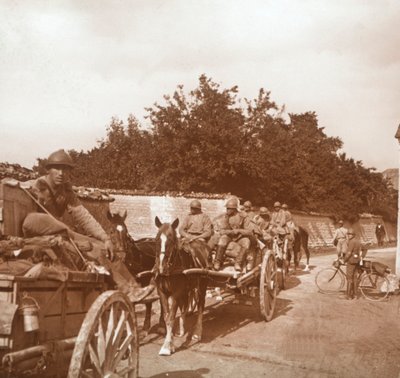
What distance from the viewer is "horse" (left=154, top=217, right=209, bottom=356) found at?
8477 millimetres

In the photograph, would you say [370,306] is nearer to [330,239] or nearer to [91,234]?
[91,234]

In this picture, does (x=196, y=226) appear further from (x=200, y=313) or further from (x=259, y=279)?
(x=200, y=313)

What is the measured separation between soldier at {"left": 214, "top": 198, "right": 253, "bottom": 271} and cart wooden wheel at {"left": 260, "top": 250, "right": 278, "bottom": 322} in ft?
2.33

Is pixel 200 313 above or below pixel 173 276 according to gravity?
below

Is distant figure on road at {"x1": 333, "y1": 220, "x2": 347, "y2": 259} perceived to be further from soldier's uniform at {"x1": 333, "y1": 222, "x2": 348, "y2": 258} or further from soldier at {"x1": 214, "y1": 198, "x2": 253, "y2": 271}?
soldier at {"x1": 214, "y1": 198, "x2": 253, "y2": 271}

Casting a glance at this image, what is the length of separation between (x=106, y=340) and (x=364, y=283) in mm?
13416

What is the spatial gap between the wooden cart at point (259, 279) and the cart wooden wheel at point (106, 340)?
3.96 m

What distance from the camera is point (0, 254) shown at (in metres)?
4.89

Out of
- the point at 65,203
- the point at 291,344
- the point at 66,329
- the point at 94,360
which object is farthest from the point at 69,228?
the point at 291,344

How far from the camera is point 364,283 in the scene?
16.6 metres

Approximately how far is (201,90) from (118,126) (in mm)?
15468

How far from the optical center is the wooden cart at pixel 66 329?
4.12 m

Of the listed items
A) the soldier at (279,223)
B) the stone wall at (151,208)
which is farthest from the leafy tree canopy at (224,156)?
the soldier at (279,223)

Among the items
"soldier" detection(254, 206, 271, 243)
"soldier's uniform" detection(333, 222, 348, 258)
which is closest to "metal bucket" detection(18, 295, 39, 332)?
"soldier" detection(254, 206, 271, 243)
